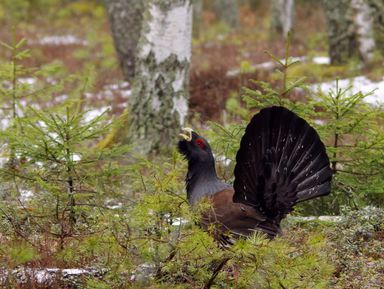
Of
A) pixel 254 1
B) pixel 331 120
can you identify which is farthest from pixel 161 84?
pixel 254 1

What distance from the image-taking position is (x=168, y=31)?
897 centimetres

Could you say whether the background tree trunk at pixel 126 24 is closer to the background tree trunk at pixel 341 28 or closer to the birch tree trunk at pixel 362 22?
the background tree trunk at pixel 341 28

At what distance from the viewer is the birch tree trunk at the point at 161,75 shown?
8.96m

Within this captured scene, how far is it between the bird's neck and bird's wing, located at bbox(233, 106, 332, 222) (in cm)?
54

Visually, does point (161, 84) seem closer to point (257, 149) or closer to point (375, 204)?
point (375, 204)

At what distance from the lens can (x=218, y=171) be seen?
7551 millimetres

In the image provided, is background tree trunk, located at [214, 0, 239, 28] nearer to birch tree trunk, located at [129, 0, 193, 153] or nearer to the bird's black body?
birch tree trunk, located at [129, 0, 193, 153]

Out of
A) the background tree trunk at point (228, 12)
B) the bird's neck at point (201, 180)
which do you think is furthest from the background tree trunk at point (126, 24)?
the background tree trunk at point (228, 12)

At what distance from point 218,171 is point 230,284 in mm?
2855

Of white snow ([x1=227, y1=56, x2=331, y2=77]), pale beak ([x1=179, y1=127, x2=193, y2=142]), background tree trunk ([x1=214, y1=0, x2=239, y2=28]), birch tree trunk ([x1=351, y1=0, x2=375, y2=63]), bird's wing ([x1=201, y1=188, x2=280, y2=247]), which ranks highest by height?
background tree trunk ([x1=214, y1=0, x2=239, y2=28])

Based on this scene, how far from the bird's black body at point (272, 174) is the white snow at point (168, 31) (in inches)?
144

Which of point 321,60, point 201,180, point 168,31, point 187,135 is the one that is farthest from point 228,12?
point 201,180

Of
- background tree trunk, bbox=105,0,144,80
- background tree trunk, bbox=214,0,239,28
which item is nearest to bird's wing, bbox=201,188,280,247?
background tree trunk, bbox=105,0,144,80

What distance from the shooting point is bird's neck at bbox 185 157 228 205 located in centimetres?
598
